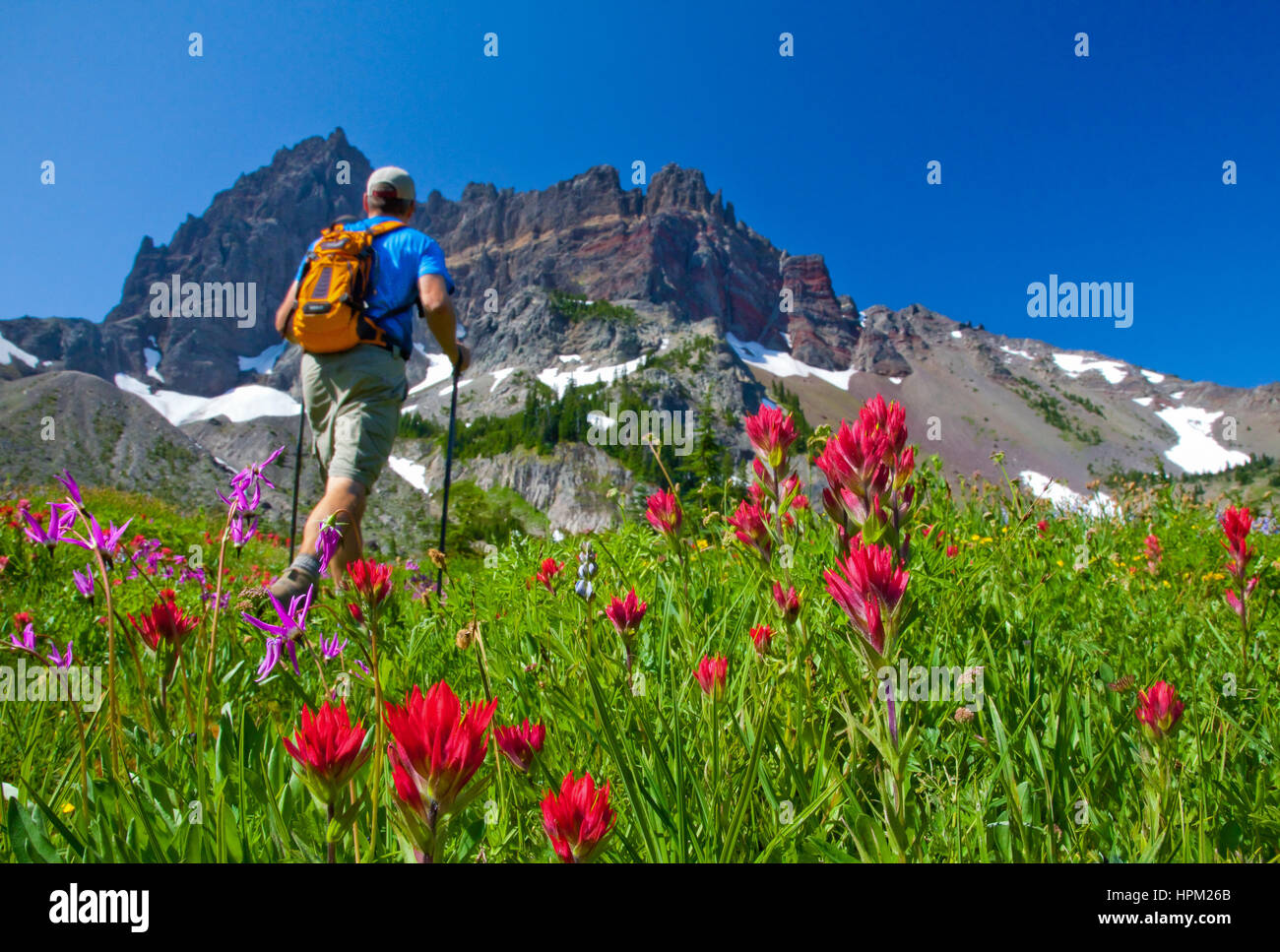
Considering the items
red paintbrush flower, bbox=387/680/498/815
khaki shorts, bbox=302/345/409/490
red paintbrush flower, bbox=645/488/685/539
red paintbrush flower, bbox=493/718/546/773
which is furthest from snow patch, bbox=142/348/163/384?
red paintbrush flower, bbox=387/680/498/815

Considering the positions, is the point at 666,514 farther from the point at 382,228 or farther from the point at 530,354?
the point at 530,354

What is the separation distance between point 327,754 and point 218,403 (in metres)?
206

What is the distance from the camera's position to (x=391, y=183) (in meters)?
5.15

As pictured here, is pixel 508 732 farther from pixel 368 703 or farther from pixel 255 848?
pixel 368 703

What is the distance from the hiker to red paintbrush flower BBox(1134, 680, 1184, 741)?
13.0ft

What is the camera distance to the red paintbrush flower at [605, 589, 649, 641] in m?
1.83

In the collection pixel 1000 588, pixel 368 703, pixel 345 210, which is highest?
pixel 345 210

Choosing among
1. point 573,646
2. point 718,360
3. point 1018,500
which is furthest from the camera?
point 718,360

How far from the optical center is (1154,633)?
2.61m

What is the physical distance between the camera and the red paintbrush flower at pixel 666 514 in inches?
88.7

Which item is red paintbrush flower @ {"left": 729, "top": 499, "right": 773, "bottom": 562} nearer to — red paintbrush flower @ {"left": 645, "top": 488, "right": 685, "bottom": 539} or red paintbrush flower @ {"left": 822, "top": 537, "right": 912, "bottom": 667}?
red paintbrush flower @ {"left": 645, "top": 488, "right": 685, "bottom": 539}

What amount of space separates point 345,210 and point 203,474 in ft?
551

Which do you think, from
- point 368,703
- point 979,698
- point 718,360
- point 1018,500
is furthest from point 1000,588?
point 718,360

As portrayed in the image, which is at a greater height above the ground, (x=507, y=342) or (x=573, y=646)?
(x=507, y=342)
